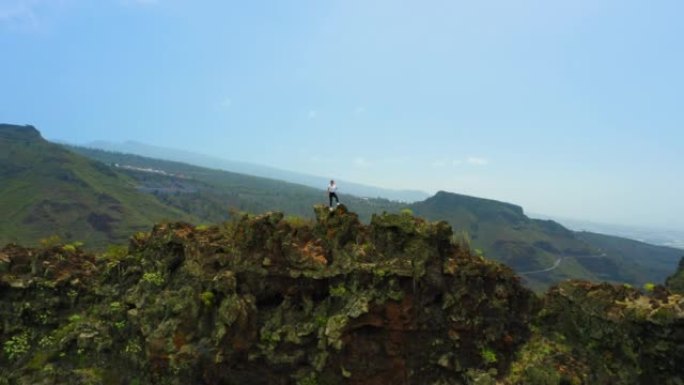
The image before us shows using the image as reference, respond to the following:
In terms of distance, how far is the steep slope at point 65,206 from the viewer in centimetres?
13925

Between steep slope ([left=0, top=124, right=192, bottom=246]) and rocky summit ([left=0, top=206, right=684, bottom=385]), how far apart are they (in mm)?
119283

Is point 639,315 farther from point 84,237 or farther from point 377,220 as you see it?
point 84,237

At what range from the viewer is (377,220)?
22406mm

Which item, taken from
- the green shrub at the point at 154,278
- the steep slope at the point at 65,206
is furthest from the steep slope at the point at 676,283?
the steep slope at the point at 65,206

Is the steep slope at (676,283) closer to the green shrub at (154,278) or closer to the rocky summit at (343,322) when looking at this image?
the rocky summit at (343,322)

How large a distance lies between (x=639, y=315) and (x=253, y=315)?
17458 mm

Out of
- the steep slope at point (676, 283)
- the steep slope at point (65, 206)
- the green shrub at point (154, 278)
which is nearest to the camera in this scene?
the green shrub at point (154, 278)

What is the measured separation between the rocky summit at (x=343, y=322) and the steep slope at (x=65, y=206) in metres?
119

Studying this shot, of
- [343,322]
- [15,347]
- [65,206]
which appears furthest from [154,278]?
[65,206]

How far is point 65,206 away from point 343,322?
169668 millimetres

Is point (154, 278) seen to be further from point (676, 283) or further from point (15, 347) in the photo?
point (676, 283)

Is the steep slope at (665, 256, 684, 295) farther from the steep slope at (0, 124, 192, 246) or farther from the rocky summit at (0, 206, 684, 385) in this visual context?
the steep slope at (0, 124, 192, 246)

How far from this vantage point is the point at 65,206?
157750 mm

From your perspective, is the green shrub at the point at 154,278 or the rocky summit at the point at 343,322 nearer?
the rocky summit at the point at 343,322
